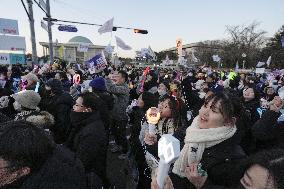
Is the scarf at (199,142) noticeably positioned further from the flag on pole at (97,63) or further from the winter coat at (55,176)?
the flag on pole at (97,63)

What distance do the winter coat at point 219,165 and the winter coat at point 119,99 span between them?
15.1 ft

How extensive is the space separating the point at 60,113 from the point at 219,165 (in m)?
3.19

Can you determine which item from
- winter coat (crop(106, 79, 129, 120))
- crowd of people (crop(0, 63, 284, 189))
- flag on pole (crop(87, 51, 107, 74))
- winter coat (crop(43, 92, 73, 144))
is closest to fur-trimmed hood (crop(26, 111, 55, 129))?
crowd of people (crop(0, 63, 284, 189))

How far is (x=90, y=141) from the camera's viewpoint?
3.53 metres

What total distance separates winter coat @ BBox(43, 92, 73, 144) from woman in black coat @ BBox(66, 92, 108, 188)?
0.99 metres

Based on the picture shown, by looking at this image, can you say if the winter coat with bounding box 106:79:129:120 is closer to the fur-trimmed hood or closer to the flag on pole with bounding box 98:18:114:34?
the fur-trimmed hood

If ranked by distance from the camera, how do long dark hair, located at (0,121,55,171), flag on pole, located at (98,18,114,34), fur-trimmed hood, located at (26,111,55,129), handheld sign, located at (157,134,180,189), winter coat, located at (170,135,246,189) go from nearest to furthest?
handheld sign, located at (157,134,180,189)
long dark hair, located at (0,121,55,171)
winter coat, located at (170,135,246,189)
fur-trimmed hood, located at (26,111,55,129)
flag on pole, located at (98,18,114,34)

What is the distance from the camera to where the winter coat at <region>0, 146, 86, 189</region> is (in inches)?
77.7

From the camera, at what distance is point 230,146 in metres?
2.71

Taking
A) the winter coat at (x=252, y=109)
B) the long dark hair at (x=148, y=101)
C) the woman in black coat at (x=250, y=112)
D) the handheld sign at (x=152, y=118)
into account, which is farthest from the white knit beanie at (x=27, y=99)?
the winter coat at (x=252, y=109)

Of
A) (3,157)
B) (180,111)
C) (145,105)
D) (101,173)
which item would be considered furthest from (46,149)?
(145,105)

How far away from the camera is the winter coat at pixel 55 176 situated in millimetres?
1973

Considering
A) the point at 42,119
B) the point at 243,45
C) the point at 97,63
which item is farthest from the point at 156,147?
the point at 243,45

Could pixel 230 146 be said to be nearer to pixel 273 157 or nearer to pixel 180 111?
pixel 273 157
